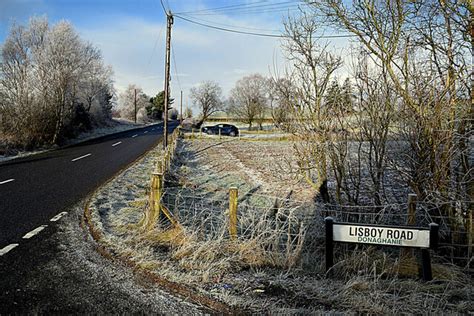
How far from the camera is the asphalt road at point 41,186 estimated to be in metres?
6.31

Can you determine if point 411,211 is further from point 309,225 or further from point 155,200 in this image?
point 155,200

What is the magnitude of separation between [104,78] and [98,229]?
50.9 meters

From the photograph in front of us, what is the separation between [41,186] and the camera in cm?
987

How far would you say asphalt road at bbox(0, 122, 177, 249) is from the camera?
20.7 ft

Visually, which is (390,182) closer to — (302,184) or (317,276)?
(317,276)

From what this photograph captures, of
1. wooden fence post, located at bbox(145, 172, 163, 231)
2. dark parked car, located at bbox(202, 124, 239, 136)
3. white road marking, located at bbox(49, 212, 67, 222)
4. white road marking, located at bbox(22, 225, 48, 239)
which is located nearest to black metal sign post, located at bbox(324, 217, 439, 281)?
wooden fence post, located at bbox(145, 172, 163, 231)

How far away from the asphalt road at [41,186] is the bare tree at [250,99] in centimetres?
2842

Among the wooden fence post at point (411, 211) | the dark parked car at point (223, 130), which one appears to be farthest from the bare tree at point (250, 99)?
the wooden fence post at point (411, 211)

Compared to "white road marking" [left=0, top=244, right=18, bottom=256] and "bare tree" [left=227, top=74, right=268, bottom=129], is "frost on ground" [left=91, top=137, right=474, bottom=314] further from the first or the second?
"bare tree" [left=227, top=74, right=268, bottom=129]

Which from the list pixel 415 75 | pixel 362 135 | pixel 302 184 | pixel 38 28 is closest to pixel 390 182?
pixel 362 135

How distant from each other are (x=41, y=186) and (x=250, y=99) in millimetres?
44019

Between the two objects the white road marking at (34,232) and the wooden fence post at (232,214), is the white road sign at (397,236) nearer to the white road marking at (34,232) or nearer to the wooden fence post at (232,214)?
the wooden fence post at (232,214)

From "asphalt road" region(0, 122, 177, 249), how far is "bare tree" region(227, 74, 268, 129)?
93.2ft

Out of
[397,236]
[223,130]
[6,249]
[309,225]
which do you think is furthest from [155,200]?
[223,130]
